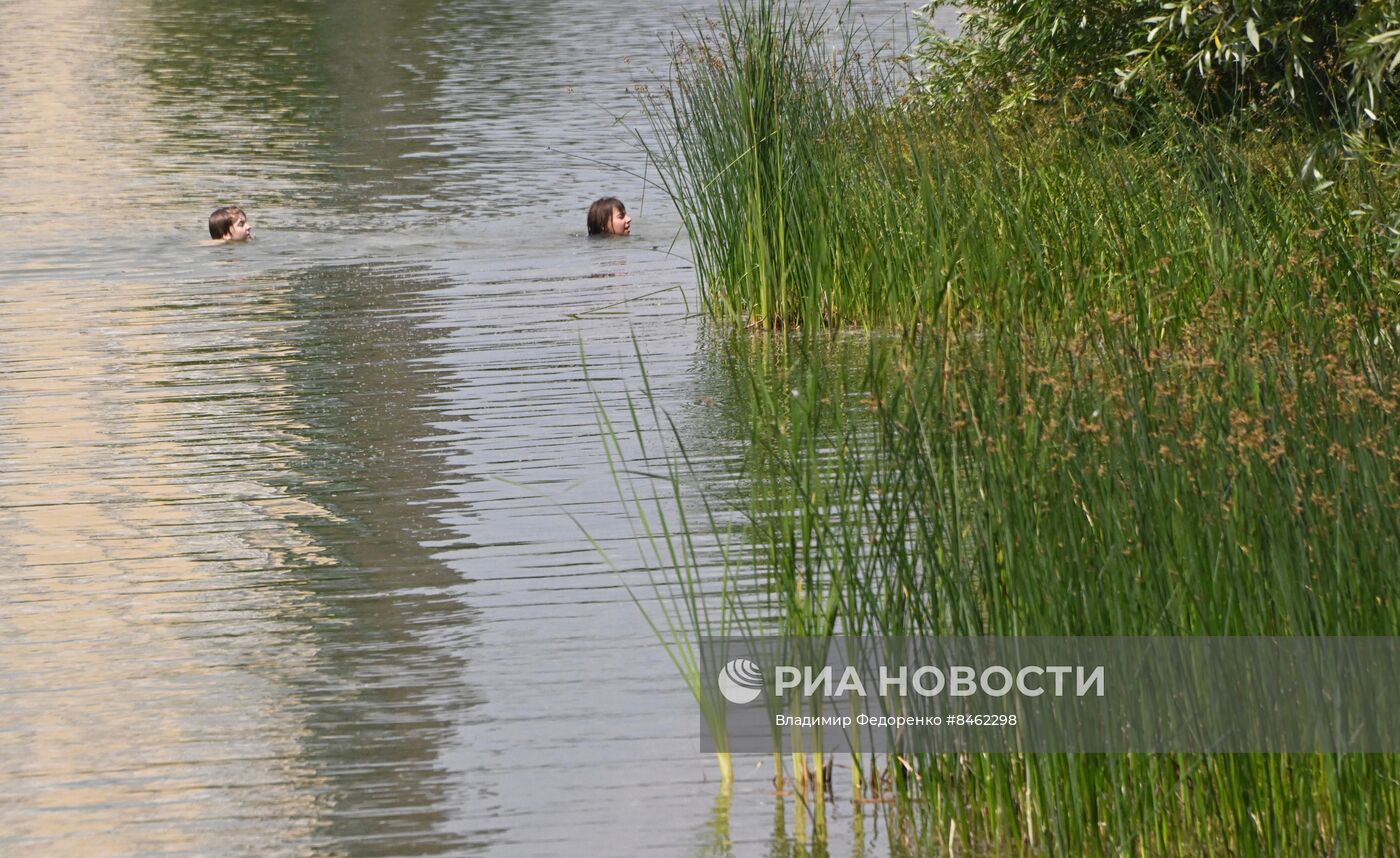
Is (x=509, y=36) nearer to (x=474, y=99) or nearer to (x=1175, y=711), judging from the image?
(x=474, y=99)

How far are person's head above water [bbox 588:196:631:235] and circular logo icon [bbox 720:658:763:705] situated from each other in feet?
25.6

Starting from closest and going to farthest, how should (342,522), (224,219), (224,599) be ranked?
(224,599) → (342,522) → (224,219)

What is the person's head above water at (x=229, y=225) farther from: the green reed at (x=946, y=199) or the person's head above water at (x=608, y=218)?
the green reed at (x=946, y=199)

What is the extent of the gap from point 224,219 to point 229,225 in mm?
55

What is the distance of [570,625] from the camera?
5324mm

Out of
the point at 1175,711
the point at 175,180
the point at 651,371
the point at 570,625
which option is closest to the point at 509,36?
the point at 175,180

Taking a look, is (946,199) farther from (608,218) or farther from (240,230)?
(240,230)

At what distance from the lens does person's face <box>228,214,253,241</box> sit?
12461 millimetres

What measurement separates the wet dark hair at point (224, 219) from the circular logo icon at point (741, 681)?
27.8ft

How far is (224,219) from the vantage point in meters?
12.4

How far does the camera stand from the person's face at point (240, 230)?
12.5 meters

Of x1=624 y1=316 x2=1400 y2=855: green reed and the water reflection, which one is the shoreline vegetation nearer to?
x1=624 y1=316 x2=1400 y2=855: green reed

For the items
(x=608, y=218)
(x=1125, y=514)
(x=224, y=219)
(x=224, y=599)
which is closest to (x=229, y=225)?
(x=224, y=219)

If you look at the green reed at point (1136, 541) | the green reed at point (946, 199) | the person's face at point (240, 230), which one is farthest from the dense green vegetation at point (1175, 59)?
the person's face at point (240, 230)
